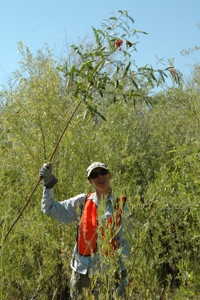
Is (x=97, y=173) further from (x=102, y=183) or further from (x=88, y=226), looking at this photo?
(x=88, y=226)

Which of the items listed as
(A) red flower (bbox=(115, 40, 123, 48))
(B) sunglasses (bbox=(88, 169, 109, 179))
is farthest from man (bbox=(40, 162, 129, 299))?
(A) red flower (bbox=(115, 40, 123, 48))

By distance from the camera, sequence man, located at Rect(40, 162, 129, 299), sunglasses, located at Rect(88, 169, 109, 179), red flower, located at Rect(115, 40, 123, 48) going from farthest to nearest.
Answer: red flower, located at Rect(115, 40, 123, 48), sunglasses, located at Rect(88, 169, 109, 179), man, located at Rect(40, 162, 129, 299)

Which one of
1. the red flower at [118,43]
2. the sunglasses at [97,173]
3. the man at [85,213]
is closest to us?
the man at [85,213]

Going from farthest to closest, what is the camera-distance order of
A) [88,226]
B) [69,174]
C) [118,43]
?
[69,174] → [118,43] → [88,226]

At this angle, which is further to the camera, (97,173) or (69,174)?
(69,174)

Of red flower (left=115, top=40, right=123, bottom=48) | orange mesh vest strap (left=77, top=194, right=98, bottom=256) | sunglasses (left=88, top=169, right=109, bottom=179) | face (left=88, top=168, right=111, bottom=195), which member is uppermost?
red flower (left=115, top=40, right=123, bottom=48)

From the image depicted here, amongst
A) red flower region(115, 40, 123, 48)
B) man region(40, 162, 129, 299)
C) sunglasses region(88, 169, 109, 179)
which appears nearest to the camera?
man region(40, 162, 129, 299)

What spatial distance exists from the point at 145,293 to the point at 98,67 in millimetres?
1593

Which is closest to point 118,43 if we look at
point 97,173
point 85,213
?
point 97,173

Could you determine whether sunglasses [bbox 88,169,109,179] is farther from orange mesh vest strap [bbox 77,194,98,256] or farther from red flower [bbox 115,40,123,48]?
red flower [bbox 115,40,123,48]

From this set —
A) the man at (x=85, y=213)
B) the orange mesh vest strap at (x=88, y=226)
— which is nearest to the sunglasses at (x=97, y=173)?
the man at (x=85, y=213)

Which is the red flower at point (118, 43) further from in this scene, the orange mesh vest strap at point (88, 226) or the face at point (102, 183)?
the orange mesh vest strap at point (88, 226)

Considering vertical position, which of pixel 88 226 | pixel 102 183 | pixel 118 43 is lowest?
pixel 88 226

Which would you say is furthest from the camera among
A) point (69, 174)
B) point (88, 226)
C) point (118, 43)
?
point (69, 174)
